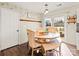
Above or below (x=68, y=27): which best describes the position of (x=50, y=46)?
below

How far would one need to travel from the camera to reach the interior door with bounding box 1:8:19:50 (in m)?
2.18

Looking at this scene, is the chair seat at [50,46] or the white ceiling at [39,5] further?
the chair seat at [50,46]

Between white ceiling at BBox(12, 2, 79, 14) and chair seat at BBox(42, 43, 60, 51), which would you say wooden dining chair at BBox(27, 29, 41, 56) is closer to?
chair seat at BBox(42, 43, 60, 51)

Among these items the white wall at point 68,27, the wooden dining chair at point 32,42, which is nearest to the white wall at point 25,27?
the wooden dining chair at point 32,42

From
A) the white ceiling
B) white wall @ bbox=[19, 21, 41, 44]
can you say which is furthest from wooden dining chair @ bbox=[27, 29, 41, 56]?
the white ceiling

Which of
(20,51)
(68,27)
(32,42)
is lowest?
(20,51)

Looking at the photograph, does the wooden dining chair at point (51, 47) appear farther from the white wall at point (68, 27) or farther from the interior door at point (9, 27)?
the interior door at point (9, 27)

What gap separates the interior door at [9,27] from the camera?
2.18 meters

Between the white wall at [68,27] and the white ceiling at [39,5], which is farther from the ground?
the white ceiling at [39,5]

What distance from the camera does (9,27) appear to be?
2.27 metres

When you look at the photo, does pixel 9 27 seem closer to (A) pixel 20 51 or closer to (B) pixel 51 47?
(A) pixel 20 51

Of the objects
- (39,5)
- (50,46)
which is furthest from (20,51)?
(39,5)

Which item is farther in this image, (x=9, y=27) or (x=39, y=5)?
(x=9, y=27)

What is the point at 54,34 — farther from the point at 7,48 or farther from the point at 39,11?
the point at 7,48
